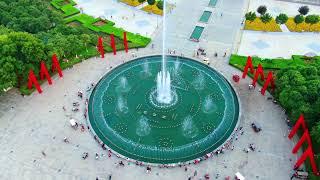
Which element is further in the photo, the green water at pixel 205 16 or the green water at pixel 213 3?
the green water at pixel 213 3

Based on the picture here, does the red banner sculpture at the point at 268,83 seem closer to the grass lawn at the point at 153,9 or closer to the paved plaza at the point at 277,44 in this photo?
the paved plaza at the point at 277,44

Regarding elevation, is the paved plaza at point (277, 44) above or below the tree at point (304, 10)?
below

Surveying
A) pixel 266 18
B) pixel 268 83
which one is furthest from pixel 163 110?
pixel 266 18

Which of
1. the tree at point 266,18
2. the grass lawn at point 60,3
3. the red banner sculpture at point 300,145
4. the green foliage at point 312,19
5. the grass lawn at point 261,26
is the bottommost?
the red banner sculpture at point 300,145

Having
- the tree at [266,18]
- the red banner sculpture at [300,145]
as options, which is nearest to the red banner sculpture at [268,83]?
the red banner sculpture at [300,145]

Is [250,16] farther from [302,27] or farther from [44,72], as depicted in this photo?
[44,72]

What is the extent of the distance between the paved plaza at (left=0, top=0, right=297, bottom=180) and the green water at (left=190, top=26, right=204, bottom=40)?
511 cm

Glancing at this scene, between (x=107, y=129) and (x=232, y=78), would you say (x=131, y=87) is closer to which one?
(x=107, y=129)

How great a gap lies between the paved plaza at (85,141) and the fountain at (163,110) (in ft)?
5.84

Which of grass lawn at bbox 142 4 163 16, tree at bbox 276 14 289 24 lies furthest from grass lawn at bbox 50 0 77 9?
tree at bbox 276 14 289 24

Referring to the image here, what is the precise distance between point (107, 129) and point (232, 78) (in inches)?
894

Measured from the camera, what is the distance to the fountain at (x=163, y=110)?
48.8 meters

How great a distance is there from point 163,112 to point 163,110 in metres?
0.45

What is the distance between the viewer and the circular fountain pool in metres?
48.7
